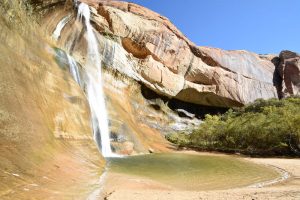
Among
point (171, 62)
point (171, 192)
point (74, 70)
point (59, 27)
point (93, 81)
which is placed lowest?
point (171, 192)

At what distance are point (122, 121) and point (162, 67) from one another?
20474mm

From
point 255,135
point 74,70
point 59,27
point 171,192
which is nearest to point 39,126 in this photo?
point 171,192

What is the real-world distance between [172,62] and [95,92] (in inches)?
922

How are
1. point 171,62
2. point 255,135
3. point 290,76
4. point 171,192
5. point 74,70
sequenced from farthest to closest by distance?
point 290,76
point 171,62
point 255,135
point 74,70
point 171,192

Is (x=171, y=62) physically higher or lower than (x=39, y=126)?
higher

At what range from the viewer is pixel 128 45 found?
47688mm

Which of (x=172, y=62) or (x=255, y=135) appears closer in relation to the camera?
(x=255, y=135)

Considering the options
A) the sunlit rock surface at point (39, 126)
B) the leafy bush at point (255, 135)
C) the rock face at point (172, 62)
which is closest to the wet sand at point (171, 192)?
the sunlit rock surface at point (39, 126)

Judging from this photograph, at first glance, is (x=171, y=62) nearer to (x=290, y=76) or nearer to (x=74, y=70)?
(x=290, y=76)

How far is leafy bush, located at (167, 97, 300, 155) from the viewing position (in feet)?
103

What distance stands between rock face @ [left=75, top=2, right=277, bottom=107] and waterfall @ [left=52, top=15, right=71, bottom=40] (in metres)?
9.49

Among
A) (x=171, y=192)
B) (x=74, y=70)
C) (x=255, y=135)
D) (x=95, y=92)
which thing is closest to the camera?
(x=171, y=192)

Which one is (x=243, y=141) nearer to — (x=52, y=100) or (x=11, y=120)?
(x=52, y=100)

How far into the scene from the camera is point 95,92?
31.2 m
